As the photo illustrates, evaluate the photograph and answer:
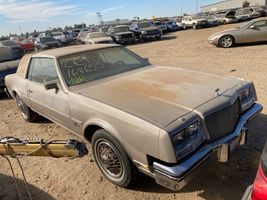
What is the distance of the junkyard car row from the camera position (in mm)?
2590

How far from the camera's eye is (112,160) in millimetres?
3242

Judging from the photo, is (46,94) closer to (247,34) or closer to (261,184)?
(261,184)

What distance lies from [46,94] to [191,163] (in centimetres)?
267

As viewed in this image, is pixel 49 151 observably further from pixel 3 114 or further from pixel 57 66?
pixel 3 114

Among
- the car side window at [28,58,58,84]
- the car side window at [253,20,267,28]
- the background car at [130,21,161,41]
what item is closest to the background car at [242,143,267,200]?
the car side window at [28,58,58,84]

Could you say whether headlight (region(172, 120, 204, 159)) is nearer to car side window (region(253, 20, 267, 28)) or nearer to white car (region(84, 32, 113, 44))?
car side window (region(253, 20, 267, 28))

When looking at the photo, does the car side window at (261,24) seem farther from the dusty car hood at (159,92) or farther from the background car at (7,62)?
the background car at (7,62)

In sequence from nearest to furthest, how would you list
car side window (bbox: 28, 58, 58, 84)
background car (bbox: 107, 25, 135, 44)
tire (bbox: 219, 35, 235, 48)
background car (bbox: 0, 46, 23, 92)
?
1. car side window (bbox: 28, 58, 58, 84)
2. background car (bbox: 0, 46, 23, 92)
3. tire (bbox: 219, 35, 235, 48)
4. background car (bbox: 107, 25, 135, 44)

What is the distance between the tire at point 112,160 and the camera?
299cm

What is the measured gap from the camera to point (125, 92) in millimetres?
3379

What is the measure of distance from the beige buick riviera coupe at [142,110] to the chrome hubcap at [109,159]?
13 mm

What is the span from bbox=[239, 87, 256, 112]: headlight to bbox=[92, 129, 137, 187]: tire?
1647 millimetres

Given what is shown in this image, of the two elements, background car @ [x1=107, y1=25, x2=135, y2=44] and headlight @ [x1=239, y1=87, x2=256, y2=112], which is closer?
headlight @ [x1=239, y1=87, x2=256, y2=112]

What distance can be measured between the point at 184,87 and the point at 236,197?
4.74 ft
